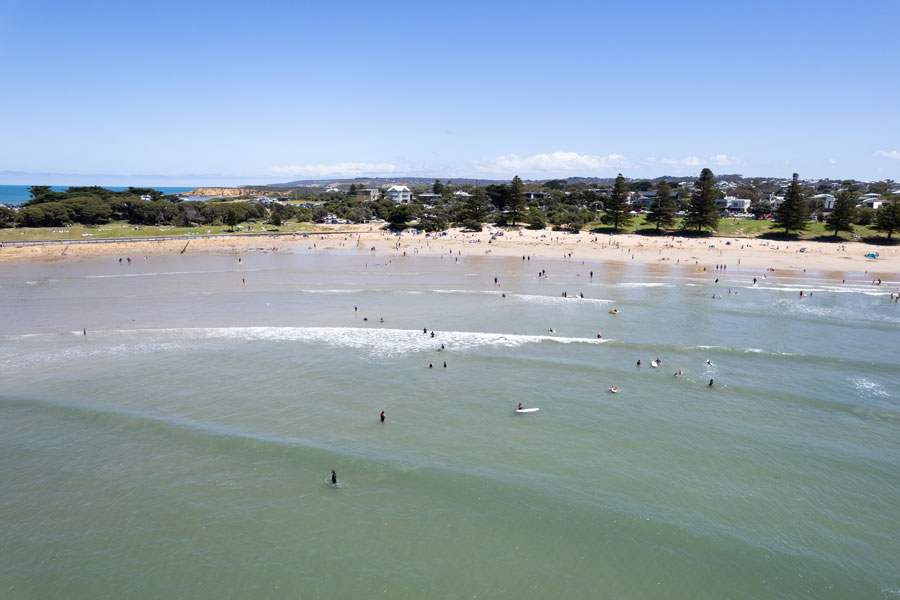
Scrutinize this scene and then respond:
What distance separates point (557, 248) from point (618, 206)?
16956 millimetres

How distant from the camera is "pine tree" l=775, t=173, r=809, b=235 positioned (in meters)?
73.6

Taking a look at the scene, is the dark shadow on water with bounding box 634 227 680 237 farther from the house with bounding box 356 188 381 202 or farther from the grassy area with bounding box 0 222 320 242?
the house with bounding box 356 188 381 202

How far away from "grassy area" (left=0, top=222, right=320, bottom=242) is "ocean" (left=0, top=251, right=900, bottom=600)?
147 feet

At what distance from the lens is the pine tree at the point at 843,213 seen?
71.3 metres

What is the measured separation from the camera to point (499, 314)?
128 ft

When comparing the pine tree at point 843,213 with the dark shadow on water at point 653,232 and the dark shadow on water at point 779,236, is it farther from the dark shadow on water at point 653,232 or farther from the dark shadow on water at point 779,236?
the dark shadow on water at point 653,232

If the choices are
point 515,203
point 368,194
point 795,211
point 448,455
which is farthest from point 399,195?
point 448,455

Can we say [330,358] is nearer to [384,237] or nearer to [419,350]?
[419,350]

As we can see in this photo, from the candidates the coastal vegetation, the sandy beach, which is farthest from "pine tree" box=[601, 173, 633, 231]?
the sandy beach

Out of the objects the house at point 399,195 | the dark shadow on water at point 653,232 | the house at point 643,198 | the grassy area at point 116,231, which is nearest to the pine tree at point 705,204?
the dark shadow on water at point 653,232

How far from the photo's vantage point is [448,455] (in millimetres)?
19578

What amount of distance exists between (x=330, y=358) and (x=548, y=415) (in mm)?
13787

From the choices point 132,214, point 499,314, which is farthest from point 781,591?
point 132,214

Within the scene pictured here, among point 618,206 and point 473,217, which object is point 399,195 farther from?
point 618,206
